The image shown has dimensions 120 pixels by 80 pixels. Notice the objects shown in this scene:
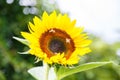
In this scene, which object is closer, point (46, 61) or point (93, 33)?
point (46, 61)

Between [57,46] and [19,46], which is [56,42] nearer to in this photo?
[57,46]

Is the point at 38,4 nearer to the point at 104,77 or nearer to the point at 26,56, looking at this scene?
the point at 26,56

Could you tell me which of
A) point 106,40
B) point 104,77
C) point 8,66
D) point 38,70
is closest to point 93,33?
point 106,40

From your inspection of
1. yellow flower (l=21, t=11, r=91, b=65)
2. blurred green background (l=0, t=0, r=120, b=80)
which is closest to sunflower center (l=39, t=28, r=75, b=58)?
yellow flower (l=21, t=11, r=91, b=65)

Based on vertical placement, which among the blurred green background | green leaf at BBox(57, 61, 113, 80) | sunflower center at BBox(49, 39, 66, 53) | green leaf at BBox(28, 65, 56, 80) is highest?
the blurred green background

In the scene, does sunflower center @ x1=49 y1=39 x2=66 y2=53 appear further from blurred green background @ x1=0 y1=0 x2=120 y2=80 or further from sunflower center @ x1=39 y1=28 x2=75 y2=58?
blurred green background @ x1=0 y1=0 x2=120 y2=80

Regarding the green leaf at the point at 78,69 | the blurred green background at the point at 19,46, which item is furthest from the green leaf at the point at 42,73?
the blurred green background at the point at 19,46

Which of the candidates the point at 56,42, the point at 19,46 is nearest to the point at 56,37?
the point at 56,42

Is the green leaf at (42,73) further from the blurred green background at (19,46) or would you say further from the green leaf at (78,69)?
the blurred green background at (19,46)
